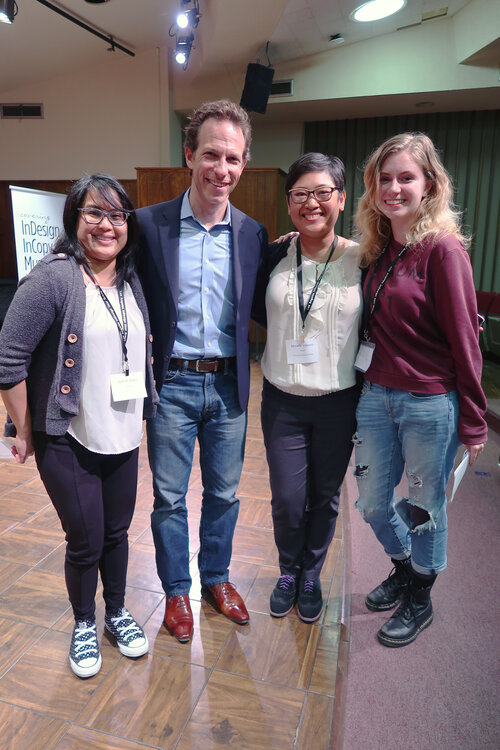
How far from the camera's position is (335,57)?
22.3 ft

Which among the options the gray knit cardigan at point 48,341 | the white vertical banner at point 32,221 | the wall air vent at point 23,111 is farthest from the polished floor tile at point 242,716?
the wall air vent at point 23,111

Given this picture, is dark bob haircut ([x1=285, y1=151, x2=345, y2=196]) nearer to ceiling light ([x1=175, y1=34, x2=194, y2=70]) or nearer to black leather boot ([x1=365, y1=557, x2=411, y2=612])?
black leather boot ([x1=365, y1=557, x2=411, y2=612])

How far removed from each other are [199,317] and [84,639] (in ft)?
3.74

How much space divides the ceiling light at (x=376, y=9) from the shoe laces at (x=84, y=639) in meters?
6.35

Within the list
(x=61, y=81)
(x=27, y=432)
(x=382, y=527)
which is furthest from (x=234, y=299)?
(x=61, y=81)

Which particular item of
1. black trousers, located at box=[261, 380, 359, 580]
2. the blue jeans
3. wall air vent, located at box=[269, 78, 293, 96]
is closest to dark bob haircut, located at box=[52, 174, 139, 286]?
the blue jeans

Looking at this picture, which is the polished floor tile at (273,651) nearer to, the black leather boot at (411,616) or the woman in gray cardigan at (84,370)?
the black leather boot at (411,616)

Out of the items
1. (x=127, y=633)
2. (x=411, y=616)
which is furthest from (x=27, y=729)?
(x=411, y=616)

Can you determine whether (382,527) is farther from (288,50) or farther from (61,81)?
(61,81)

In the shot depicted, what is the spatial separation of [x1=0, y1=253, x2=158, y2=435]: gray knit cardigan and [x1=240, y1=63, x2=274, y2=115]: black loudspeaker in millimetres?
6115

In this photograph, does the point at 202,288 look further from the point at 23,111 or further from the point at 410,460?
the point at 23,111

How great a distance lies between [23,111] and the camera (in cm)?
829

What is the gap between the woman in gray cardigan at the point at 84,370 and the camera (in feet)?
4.66

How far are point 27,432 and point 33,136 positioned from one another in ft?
27.9
